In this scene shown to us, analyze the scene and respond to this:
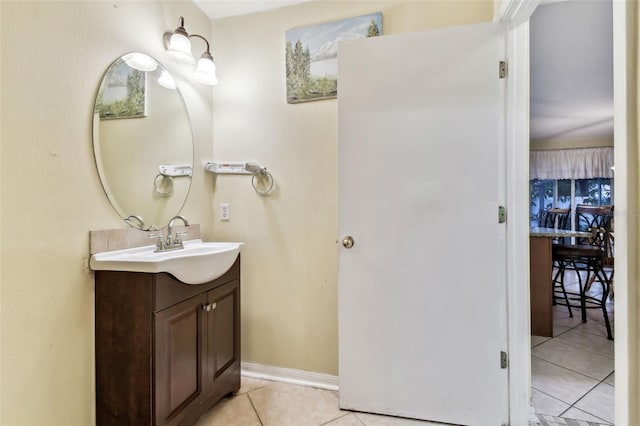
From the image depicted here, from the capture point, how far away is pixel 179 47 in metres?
1.60

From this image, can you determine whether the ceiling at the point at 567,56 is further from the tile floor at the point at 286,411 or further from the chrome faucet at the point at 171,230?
the tile floor at the point at 286,411

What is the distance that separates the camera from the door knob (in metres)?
1.60

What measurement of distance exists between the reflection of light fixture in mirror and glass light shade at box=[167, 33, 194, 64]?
12 cm

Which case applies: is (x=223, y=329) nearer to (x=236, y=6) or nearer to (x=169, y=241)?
(x=169, y=241)

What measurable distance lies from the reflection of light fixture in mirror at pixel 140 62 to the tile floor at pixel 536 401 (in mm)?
1844

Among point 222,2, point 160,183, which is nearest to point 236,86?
point 222,2

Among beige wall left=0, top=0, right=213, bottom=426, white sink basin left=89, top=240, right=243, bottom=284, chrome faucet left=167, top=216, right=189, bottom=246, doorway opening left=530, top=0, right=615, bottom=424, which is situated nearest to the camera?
beige wall left=0, top=0, right=213, bottom=426

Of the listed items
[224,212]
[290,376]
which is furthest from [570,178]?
[224,212]

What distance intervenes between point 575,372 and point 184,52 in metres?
3.15

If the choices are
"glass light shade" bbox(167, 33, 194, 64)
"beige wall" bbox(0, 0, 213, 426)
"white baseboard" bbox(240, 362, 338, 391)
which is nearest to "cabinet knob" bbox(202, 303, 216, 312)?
"beige wall" bbox(0, 0, 213, 426)

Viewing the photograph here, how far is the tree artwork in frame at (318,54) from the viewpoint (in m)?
1.77

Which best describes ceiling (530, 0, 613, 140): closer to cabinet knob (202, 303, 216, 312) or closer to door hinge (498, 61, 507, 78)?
door hinge (498, 61, 507, 78)

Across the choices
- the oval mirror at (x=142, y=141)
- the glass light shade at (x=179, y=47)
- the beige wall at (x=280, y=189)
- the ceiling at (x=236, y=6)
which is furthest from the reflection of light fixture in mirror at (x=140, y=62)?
the ceiling at (x=236, y=6)

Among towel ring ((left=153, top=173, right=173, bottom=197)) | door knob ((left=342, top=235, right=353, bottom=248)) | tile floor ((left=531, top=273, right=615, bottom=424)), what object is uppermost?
towel ring ((left=153, top=173, right=173, bottom=197))
